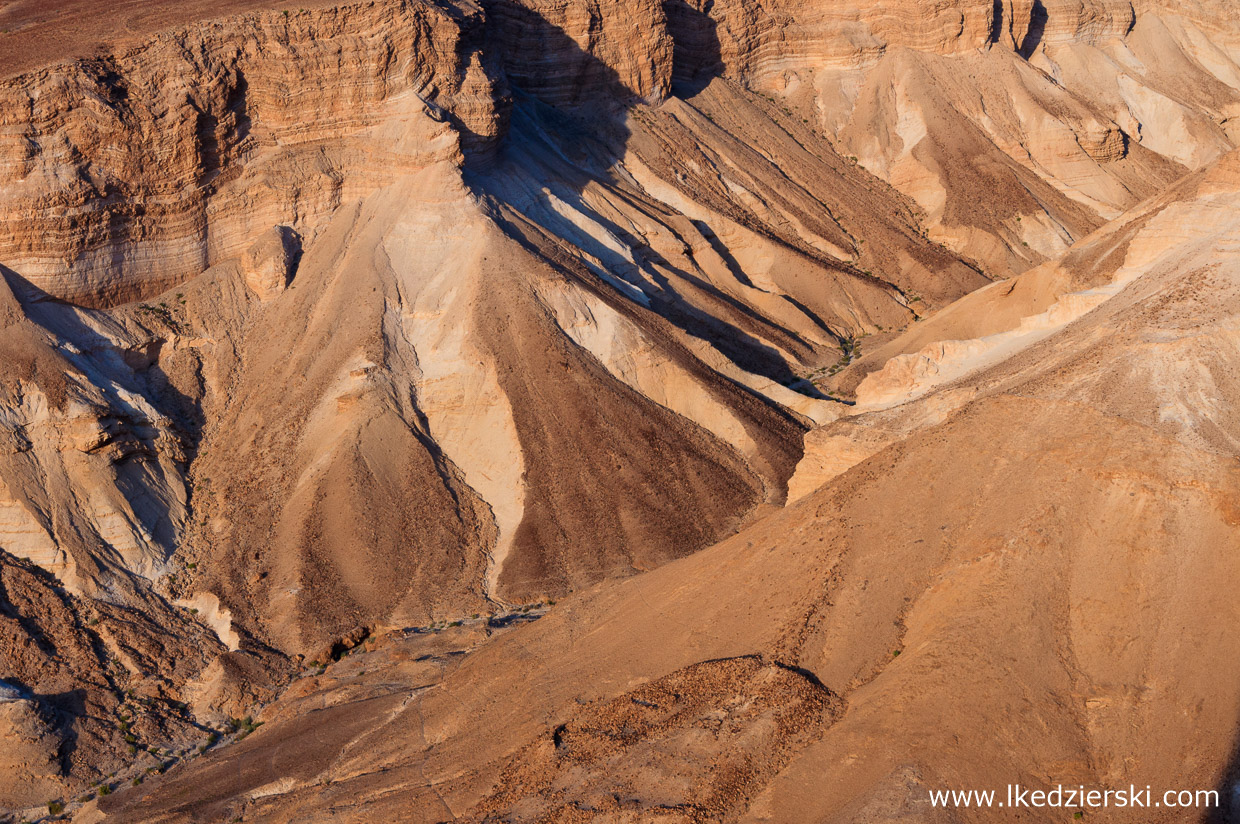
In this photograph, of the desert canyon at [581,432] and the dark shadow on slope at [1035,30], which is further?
the dark shadow on slope at [1035,30]

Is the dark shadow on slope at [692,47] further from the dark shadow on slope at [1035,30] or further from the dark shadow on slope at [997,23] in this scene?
the dark shadow on slope at [1035,30]

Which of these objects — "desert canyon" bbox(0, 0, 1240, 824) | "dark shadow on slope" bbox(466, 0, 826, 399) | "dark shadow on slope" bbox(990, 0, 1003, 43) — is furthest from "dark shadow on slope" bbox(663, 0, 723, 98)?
"dark shadow on slope" bbox(990, 0, 1003, 43)

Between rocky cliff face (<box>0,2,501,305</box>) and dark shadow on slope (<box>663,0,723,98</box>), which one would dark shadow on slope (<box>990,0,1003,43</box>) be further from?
rocky cliff face (<box>0,2,501,305</box>)

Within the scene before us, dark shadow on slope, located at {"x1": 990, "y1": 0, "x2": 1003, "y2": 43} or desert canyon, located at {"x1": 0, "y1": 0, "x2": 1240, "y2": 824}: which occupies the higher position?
dark shadow on slope, located at {"x1": 990, "y1": 0, "x2": 1003, "y2": 43}

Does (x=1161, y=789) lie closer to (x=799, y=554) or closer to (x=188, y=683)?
(x=799, y=554)

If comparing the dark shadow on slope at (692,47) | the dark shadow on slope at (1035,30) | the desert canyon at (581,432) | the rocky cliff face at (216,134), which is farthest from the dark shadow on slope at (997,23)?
the rocky cliff face at (216,134)

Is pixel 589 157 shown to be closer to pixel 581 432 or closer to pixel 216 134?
pixel 216 134

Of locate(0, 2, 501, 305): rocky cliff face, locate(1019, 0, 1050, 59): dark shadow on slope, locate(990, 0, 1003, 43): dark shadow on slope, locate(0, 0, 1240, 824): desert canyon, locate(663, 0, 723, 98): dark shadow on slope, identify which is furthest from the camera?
locate(1019, 0, 1050, 59): dark shadow on slope

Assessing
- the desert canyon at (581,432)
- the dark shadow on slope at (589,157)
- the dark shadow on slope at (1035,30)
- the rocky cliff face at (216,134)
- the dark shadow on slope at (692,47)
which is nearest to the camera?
the desert canyon at (581,432)
